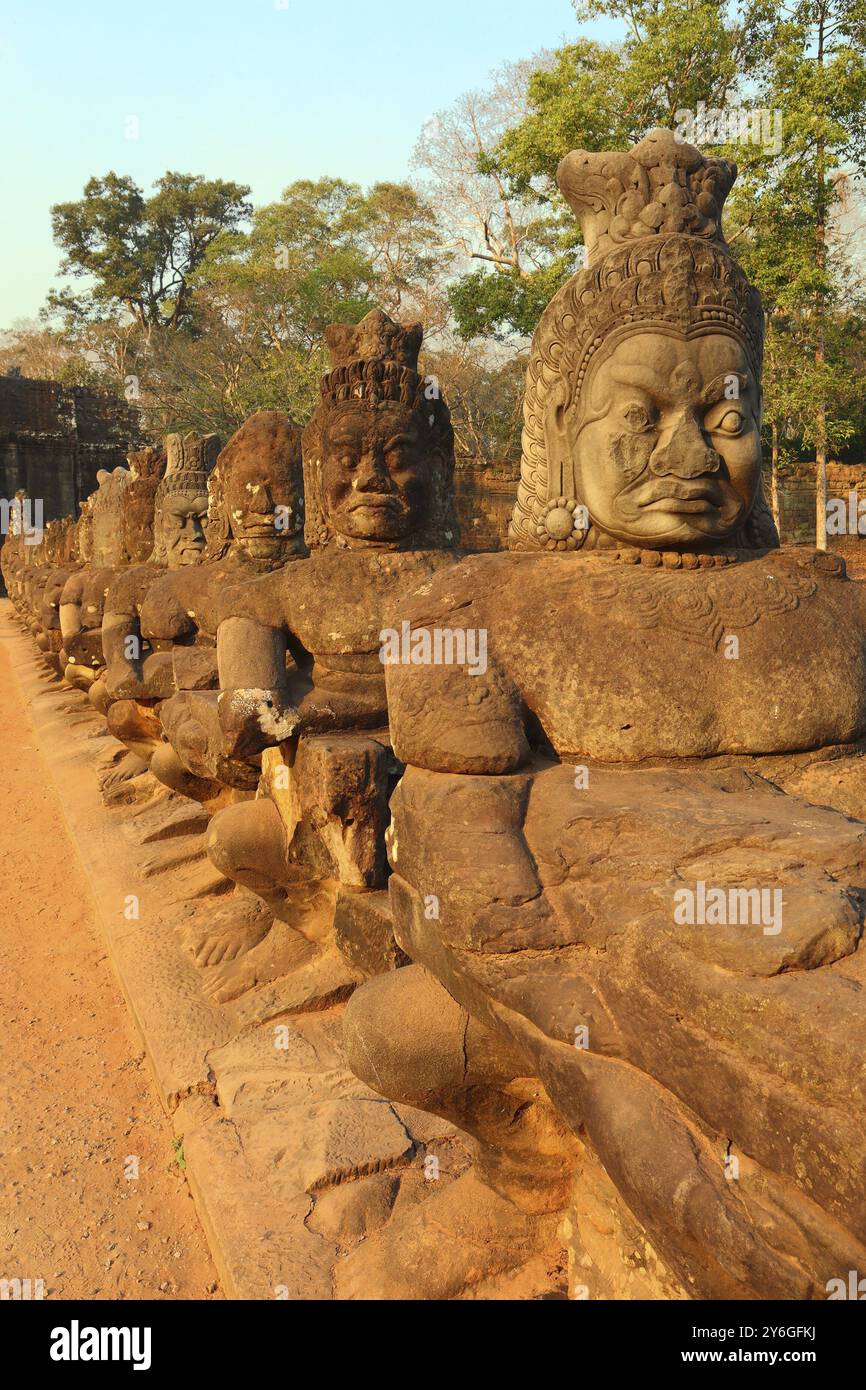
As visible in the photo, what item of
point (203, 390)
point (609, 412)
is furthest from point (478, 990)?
point (203, 390)

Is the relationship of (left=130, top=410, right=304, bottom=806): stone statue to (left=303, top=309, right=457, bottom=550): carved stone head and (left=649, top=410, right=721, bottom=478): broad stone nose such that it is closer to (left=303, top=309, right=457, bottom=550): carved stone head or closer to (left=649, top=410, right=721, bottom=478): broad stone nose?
(left=303, top=309, right=457, bottom=550): carved stone head

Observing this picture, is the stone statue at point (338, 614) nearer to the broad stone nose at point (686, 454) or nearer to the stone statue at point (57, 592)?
the broad stone nose at point (686, 454)

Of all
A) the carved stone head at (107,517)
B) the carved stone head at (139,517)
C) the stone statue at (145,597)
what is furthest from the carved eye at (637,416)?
the carved stone head at (107,517)

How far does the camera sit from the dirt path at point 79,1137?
9.62ft

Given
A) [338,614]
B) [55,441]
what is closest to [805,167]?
[338,614]

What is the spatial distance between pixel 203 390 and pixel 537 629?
2406 cm

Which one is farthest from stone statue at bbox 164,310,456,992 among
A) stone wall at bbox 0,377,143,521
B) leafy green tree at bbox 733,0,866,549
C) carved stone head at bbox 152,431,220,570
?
stone wall at bbox 0,377,143,521

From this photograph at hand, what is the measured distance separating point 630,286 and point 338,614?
1.76 meters

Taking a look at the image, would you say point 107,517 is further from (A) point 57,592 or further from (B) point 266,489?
(B) point 266,489

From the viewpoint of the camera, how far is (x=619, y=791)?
2236 mm

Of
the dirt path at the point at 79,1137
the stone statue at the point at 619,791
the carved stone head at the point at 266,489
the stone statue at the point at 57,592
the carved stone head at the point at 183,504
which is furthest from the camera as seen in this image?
the stone statue at the point at 57,592

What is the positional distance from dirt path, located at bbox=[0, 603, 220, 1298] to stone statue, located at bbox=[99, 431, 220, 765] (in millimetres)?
1460

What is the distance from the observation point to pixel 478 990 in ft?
7.14

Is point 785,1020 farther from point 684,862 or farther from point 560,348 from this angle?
point 560,348
